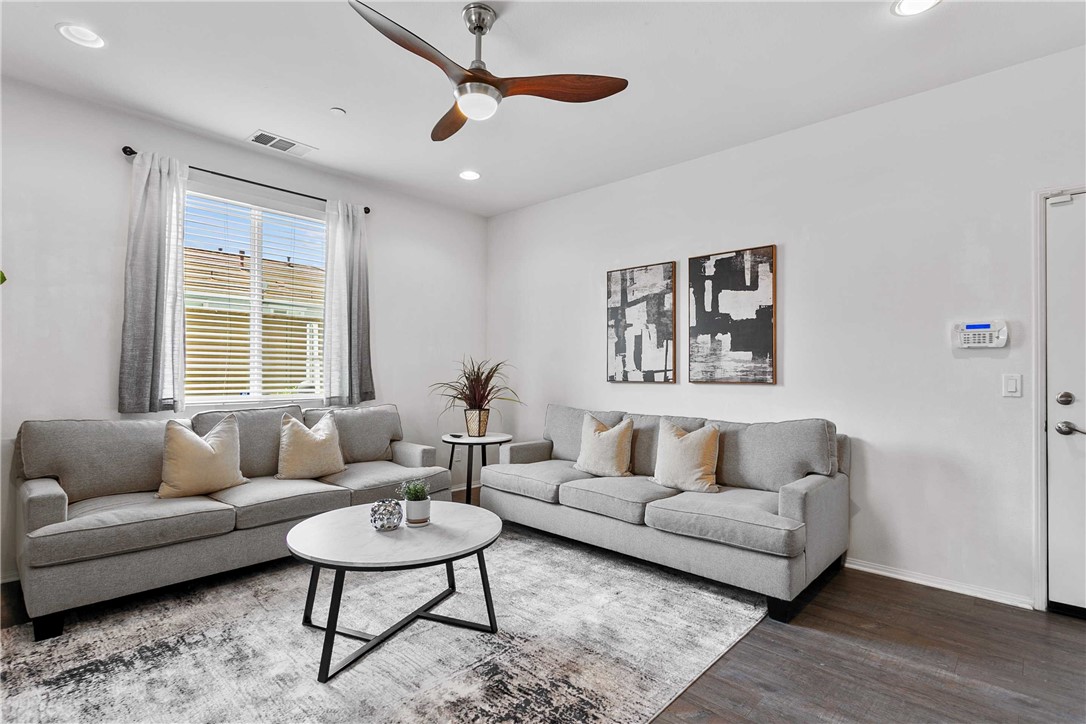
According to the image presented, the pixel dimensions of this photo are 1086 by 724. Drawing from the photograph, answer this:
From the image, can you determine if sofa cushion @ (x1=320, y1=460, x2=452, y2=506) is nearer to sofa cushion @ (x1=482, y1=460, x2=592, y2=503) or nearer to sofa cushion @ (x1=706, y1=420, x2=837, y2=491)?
sofa cushion @ (x1=482, y1=460, x2=592, y2=503)

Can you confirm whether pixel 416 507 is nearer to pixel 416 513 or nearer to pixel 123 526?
pixel 416 513

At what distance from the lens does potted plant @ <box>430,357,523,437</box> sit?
15.0 ft

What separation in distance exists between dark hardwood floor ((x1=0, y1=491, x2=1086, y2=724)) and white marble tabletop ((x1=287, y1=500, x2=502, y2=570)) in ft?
3.26

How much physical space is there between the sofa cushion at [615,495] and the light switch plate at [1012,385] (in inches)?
71.1

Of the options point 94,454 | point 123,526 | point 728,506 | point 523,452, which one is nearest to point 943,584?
point 728,506

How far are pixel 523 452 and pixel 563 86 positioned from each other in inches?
107

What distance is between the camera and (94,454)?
3029 millimetres

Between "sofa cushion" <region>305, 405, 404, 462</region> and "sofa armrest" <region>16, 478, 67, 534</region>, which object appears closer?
Answer: "sofa armrest" <region>16, 478, 67, 534</region>

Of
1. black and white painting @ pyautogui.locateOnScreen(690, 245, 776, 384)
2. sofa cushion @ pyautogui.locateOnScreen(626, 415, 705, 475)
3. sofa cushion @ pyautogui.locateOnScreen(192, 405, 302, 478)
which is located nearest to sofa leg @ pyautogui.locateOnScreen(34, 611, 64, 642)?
sofa cushion @ pyautogui.locateOnScreen(192, 405, 302, 478)

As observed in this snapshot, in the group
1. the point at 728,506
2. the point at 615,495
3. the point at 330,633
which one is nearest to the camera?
the point at 330,633

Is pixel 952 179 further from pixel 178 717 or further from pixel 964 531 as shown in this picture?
pixel 178 717

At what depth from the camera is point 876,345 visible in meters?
3.25

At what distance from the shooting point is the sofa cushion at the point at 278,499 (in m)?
3.00

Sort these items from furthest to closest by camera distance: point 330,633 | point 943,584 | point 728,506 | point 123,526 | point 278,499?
point 278,499
point 943,584
point 728,506
point 123,526
point 330,633
